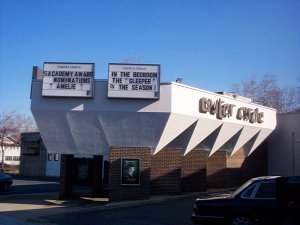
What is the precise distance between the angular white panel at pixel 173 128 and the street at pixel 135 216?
3.02 metres

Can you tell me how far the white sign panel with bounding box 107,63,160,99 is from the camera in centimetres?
1959

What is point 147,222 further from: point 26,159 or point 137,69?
point 26,159

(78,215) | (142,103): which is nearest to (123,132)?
(142,103)

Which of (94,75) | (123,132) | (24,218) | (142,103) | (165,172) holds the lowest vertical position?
(24,218)

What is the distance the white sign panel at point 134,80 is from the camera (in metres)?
→ 19.6

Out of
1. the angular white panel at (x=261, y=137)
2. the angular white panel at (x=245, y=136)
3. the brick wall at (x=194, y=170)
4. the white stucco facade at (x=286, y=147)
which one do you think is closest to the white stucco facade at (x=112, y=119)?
the brick wall at (x=194, y=170)

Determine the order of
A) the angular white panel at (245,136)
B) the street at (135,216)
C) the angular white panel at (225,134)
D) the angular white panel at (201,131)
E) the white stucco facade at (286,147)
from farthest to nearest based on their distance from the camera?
the white stucco facade at (286,147) → the angular white panel at (245,136) → the angular white panel at (225,134) → the angular white panel at (201,131) → the street at (135,216)

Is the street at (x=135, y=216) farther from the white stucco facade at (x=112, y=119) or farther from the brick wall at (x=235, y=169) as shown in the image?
the brick wall at (x=235, y=169)

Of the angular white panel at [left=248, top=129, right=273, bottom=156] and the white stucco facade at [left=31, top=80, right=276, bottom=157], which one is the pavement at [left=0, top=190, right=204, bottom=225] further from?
the angular white panel at [left=248, top=129, right=273, bottom=156]

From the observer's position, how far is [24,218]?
15.9 meters

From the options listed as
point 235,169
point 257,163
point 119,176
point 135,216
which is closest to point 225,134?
point 235,169

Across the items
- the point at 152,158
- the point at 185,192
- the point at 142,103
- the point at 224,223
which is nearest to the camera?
the point at 224,223

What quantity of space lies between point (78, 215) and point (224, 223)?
717 cm

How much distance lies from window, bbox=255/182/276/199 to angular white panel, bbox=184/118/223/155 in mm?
10367
